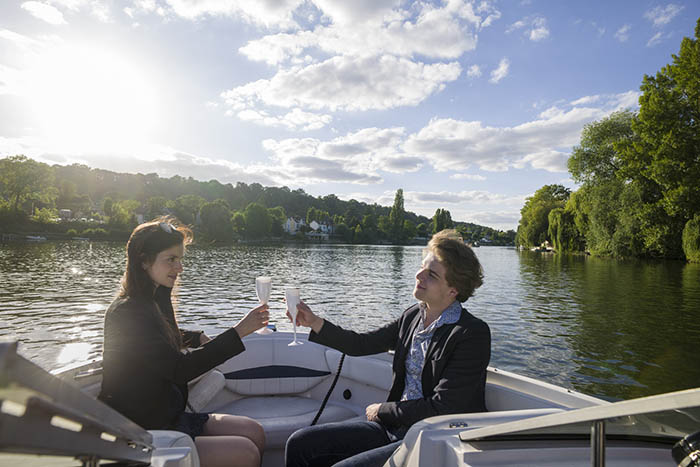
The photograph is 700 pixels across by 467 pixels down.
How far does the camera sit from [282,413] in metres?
3.36

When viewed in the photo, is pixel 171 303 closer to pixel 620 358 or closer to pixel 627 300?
pixel 620 358

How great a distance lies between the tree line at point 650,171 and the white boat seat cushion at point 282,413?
2679 centimetres

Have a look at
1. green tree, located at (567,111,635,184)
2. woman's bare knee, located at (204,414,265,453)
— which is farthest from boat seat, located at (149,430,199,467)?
green tree, located at (567,111,635,184)

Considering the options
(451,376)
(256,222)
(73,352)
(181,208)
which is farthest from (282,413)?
(256,222)

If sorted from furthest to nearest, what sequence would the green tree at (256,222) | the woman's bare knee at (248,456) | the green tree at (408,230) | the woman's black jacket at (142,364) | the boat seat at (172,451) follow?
the green tree at (408,230) < the green tree at (256,222) < the woman's bare knee at (248,456) < the woman's black jacket at (142,364) < the boat seat at (172,451)

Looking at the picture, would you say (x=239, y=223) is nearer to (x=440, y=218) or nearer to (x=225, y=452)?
(x=440, y=218)

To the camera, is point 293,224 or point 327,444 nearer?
point 327,444

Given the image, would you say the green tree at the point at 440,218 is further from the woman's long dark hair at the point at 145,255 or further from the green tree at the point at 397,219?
the woman's long dark hair at the point at 145,255

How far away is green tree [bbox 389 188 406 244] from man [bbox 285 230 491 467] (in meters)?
106

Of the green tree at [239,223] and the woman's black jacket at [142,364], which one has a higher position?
the green tree at [239,223]

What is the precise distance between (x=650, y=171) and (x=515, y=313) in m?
19.3

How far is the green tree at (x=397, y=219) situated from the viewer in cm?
10831

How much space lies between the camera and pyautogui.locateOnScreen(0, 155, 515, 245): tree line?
57.9m

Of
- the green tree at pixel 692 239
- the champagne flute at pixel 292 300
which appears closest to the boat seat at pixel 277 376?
the champagne flute at pixel 292 300
